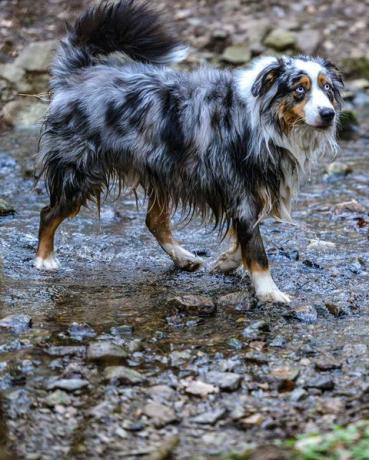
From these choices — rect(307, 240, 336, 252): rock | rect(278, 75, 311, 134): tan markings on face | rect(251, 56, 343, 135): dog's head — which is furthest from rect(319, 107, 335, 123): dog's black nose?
rect(307, 240, 336, 252): rock

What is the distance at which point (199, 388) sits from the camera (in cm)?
398

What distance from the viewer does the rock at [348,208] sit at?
7.30 meters

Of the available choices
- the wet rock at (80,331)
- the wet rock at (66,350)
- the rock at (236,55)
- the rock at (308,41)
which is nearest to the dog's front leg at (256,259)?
the wet rock at (80,331)

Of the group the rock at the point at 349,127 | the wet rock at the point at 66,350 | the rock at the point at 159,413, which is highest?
the rock at the point at 159,413

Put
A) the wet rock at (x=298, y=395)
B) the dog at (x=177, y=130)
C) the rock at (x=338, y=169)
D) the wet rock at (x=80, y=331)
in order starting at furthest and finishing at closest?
the rock at (x=338, y=169)
the dog at (x=177, y=130)
the wet rock at (x=80, y=331)
the wet rock at (x=298, y=395)

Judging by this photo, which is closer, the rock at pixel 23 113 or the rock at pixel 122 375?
the rock at pixel 122 375

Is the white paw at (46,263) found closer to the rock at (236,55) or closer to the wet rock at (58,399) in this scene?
the wet rock at (58,399)

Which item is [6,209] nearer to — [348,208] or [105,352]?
[348,208]

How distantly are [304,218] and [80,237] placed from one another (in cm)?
204

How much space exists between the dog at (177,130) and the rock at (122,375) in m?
1.49

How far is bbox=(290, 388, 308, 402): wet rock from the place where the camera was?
3.90 m

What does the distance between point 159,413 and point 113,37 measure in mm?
3313

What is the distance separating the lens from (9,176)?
329 inches

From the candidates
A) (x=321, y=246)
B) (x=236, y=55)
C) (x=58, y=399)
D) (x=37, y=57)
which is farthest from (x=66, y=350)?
(x=236, y=55)
